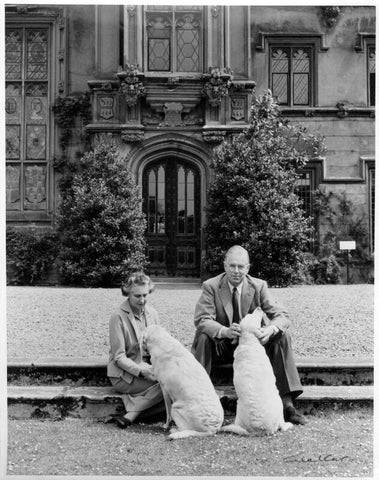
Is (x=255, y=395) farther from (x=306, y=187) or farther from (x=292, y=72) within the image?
(x=292, y=72)

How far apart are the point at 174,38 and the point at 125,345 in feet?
A: 27.5

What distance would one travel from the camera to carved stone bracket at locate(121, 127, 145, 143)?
12992 mm

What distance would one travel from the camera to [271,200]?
10.1 metres

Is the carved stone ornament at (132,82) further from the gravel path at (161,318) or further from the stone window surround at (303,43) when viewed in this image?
the gravel path at (161,318)

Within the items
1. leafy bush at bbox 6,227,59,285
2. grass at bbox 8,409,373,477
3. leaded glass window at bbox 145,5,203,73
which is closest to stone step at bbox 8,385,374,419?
grass at bbox 8,409,373,477

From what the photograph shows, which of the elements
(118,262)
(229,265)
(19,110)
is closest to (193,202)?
(118,262)

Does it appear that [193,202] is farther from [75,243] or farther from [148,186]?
[75,243]

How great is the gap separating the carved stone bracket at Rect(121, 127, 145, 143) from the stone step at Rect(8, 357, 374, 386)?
316 inches

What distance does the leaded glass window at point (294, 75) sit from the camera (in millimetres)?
12977

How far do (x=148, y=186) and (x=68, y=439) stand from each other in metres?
7.90

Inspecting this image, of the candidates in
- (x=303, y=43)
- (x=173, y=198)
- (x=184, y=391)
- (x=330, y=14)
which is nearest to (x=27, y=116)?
(x=173, y=198)

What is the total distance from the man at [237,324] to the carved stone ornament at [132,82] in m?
8.02

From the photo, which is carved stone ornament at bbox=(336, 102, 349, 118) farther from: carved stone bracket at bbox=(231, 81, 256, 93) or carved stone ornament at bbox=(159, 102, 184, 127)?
carved stone ornament at bbox=(159, 102, 184, 127)
